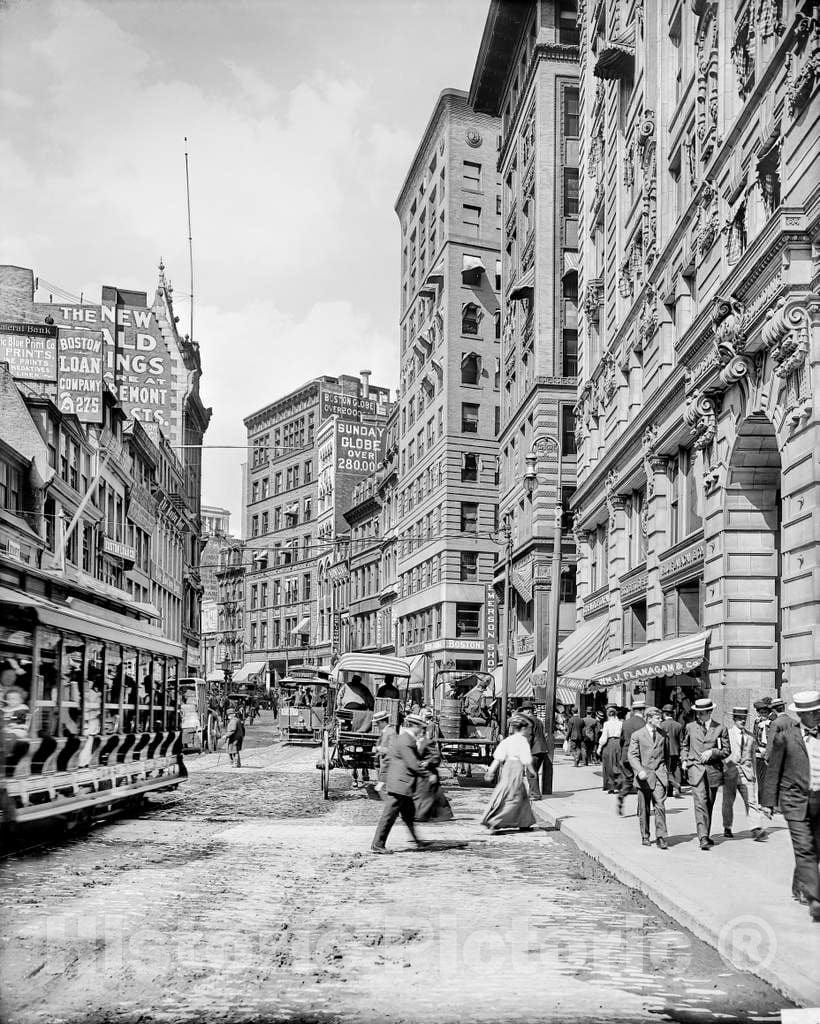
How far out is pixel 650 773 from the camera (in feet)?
46.7

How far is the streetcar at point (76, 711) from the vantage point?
1273cm

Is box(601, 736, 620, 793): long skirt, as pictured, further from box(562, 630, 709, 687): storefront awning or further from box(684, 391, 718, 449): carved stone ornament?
box(684, 391, 718, 449): carved stone ornament

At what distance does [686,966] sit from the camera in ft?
26.1

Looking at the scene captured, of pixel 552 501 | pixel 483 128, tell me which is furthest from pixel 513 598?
pixel 483 128

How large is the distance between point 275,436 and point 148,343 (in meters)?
76.4

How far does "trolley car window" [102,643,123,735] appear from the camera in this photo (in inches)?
647

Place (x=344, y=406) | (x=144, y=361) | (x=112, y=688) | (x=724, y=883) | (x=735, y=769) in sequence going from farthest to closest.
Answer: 1. (x=344, y=406)
2. (x=144, y=361)
3. (x=112, y=688)
4. (x=735, y=769)
5. (x=724, y=883)

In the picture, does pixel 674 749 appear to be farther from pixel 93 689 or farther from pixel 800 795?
pixel 800 795

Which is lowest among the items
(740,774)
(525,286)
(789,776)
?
(740,774)

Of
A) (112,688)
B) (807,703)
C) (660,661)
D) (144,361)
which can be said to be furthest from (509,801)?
(144,361)

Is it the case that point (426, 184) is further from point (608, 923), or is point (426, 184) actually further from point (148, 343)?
point (608, 923)

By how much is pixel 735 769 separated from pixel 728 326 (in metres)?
9.98

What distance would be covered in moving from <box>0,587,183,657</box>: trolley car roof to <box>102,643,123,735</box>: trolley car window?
20cm

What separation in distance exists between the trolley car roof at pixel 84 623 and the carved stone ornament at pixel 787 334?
11.8 meters
